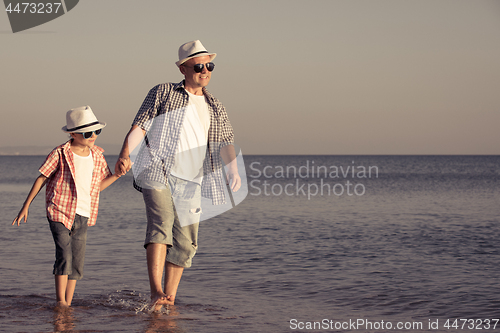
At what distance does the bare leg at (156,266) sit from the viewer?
419 centimetres

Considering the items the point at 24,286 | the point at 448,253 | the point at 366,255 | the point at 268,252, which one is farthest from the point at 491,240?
the point at 24,286

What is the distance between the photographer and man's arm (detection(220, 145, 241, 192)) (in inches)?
170

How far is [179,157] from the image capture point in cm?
419

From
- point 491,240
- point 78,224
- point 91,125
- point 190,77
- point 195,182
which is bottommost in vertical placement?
point 491,240

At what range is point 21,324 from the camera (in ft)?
13.4

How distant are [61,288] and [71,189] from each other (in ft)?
2.76

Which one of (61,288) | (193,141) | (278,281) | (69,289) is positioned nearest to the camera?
(193,141)

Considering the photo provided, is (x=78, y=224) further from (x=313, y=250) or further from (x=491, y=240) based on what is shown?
(x=491, y=240)

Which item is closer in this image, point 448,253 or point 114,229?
point 448,253

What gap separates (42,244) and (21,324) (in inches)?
189

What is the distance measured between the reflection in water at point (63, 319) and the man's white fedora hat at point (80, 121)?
4.92 ft

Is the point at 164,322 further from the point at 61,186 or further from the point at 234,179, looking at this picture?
the point at 61,186

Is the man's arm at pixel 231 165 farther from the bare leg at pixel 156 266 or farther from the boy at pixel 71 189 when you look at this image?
the boy at pixel 71 189

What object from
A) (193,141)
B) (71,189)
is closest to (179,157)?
(193,141)
